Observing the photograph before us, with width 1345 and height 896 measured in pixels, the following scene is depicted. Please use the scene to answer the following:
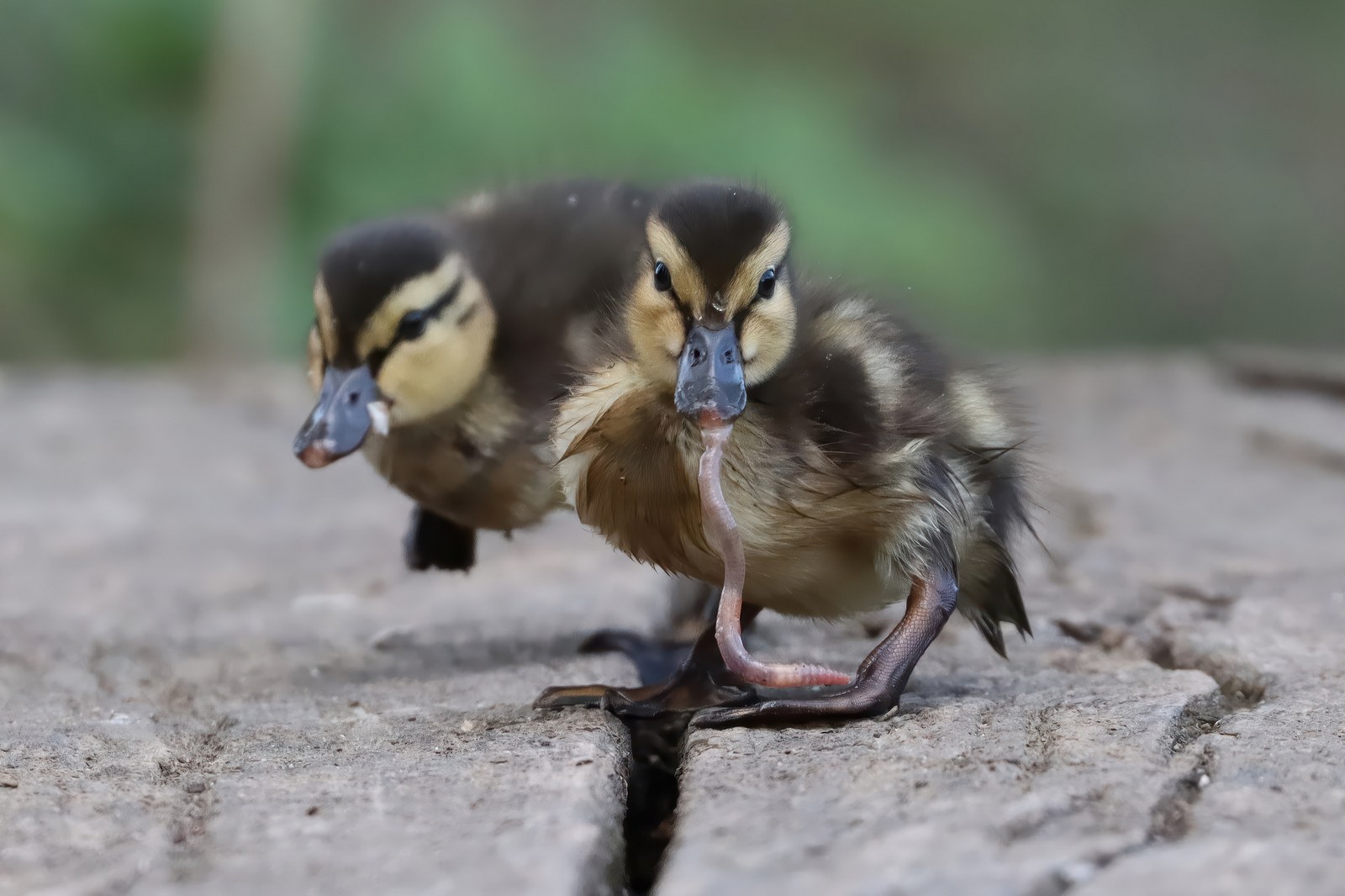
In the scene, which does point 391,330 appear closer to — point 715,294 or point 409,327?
point 409,327

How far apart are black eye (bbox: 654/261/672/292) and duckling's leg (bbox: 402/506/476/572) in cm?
95

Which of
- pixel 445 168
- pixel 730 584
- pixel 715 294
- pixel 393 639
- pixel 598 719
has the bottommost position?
pixel 393 639

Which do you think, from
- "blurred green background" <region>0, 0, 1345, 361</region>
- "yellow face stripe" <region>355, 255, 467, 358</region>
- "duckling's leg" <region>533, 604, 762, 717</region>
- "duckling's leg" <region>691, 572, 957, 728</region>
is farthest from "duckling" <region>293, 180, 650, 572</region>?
"blurred green background" <region>0, 0, 1345, 361</region>

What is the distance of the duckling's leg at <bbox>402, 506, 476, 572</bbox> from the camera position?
115 inches

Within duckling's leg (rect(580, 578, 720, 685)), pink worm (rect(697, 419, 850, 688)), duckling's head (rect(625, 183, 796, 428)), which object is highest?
duckling's head (rect(625, 183, 796, 428))

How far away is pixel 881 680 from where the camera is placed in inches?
79.0

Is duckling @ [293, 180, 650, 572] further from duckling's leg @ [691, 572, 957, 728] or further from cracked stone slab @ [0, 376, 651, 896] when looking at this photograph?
duckling's leg @ [691, 572, 957, 728]

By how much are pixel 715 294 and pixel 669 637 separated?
0.82 metres

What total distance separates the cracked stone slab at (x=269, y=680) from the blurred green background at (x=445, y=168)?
1.44 meters

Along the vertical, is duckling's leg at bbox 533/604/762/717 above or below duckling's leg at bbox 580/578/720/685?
above

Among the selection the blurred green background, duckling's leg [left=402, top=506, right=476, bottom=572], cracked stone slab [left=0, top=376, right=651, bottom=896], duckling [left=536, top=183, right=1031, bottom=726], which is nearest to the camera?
cracked stone slab [left=0, top=376, right=651, bottom=896]

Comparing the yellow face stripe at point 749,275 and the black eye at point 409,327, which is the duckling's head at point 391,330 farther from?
the yellow face stripe at point 749,275

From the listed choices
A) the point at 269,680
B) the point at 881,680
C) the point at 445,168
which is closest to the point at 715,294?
the point at 881,680

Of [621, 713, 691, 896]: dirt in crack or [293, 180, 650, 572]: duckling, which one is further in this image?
[293, 180, 650, 572]: duckling
